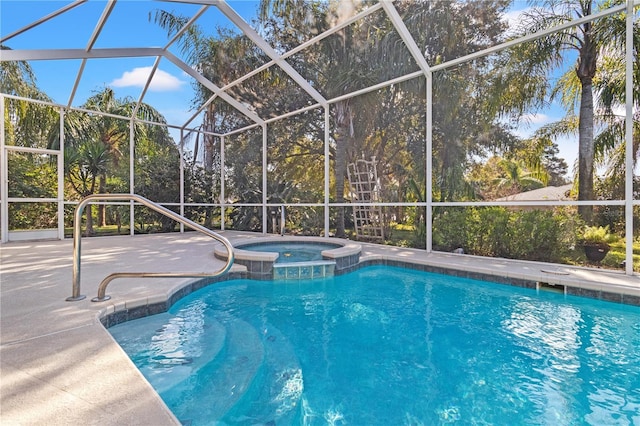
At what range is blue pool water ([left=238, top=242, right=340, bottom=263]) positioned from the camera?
6.16 metres

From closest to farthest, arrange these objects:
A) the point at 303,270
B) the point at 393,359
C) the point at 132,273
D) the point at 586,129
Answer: the point at 393,359 < the point at 132,273 < the point at 303,270 < the point at 586,129

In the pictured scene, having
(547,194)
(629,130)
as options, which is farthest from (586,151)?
(629,130)

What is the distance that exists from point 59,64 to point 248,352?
8.33 meters

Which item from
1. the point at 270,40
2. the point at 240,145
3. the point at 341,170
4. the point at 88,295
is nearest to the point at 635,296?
the point at 88,295

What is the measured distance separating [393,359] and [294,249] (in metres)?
4.46

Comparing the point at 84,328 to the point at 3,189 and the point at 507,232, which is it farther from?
the point at 3,189

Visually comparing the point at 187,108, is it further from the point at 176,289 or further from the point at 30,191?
the point at 176,289

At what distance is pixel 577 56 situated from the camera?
5293 millimetres

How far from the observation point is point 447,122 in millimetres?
7145

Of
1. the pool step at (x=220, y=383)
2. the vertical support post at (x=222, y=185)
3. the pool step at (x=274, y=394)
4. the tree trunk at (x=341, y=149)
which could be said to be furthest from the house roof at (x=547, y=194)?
the vertical support post at (x=222, y=185)

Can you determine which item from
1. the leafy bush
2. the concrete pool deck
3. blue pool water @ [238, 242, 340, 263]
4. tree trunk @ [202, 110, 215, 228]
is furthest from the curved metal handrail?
tree trunk @ [202, 110, 215, 228]

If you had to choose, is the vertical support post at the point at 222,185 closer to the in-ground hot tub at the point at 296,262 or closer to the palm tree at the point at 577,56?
the in-ground hot tub at the point at 296,262

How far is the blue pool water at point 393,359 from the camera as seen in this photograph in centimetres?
195

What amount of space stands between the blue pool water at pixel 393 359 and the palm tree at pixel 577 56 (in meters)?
2.77
